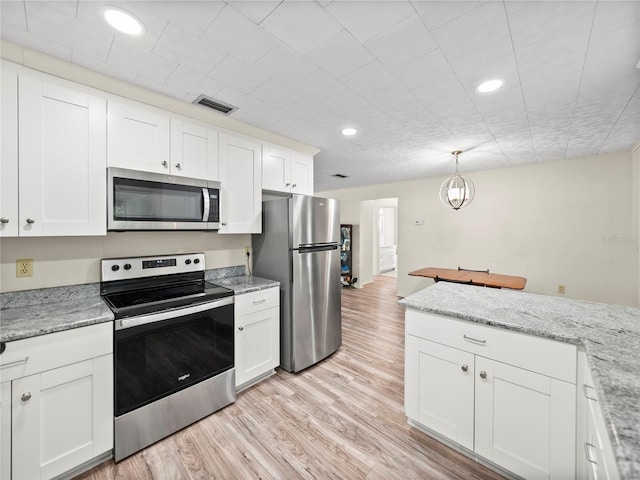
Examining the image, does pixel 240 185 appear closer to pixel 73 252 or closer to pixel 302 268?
pixel 302 268

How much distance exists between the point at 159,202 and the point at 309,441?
2052 mm

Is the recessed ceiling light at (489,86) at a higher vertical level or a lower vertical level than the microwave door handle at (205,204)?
higher

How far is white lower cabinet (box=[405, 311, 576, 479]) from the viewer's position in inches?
49.8

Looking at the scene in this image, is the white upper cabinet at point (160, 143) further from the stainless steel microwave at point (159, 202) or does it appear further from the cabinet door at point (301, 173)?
the cabinet door at point (301, 173)

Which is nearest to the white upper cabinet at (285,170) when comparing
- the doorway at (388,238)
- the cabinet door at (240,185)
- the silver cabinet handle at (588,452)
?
the cabinet door at (240,185)

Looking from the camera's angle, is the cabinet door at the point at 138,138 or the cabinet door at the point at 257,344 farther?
the cabinet door at the point at 257,344

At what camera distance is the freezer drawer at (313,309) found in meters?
2.55

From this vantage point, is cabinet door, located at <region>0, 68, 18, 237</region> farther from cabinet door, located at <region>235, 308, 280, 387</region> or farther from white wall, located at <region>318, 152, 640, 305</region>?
white wall, located at <region>318, 152, 640, 305</region>

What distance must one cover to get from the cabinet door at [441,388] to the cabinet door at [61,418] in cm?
193

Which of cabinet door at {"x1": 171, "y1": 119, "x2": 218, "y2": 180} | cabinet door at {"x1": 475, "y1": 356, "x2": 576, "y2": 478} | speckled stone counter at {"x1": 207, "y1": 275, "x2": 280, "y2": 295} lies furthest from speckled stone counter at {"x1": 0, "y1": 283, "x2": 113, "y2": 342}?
cabinet door at {"x1": 475, "y1": 356, "x2": 576, "y2": 478}

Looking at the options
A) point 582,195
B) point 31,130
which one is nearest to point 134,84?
point 31,130

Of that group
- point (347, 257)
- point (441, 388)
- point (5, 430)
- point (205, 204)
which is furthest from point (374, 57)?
point (347, 257)

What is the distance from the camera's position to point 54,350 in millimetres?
1368

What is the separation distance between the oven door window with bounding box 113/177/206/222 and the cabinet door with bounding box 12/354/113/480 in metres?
0.96
